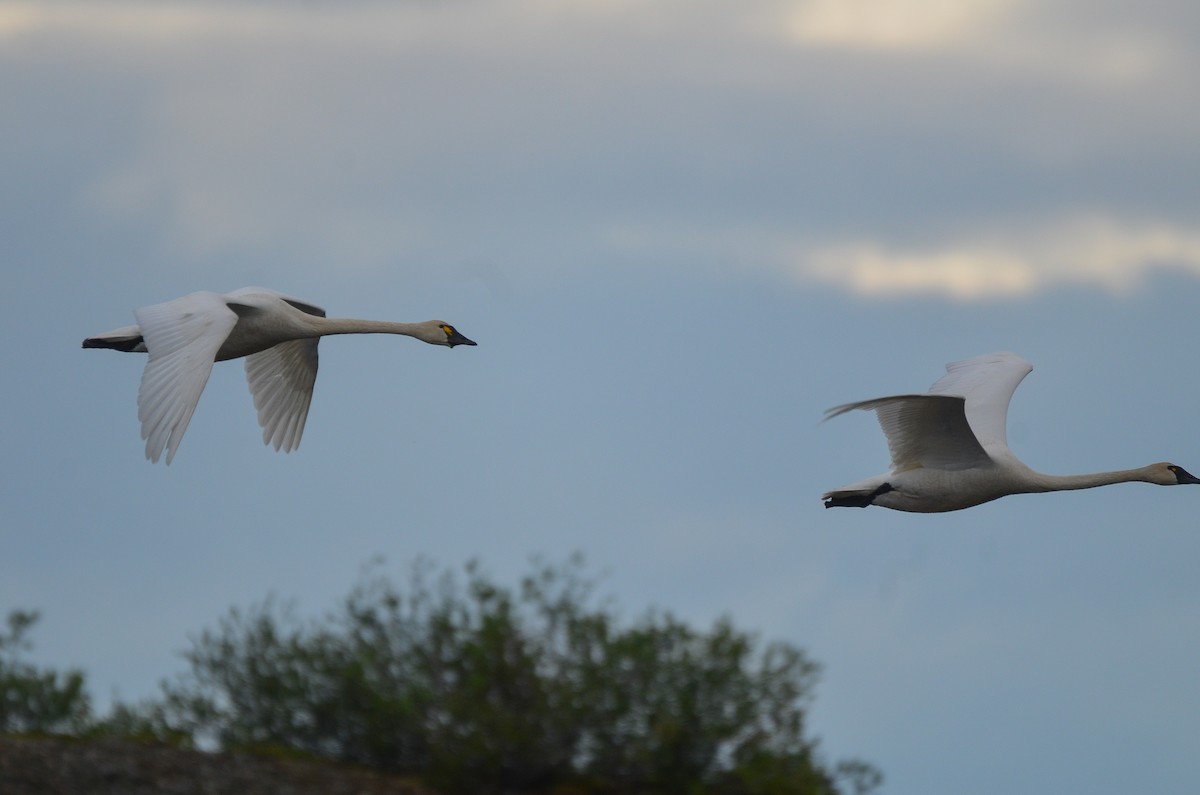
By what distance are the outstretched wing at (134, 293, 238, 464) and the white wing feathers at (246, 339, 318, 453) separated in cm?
393

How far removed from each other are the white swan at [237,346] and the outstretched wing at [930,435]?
5.28 m

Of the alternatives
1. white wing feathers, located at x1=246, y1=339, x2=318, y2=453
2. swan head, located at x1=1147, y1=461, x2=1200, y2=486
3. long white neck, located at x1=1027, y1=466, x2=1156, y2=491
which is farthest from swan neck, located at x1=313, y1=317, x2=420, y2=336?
swan head, located at x1=1147, y1=461, x2=1200, y2=486

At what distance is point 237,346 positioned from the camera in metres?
17.0

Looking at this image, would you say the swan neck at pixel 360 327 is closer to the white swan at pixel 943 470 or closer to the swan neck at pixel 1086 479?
the white swan at pixel 943 470

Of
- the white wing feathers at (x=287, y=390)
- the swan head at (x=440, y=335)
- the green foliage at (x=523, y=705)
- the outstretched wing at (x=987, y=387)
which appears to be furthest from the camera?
the white wing feathers at (x=287, y=390)

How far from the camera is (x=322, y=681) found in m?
10.9

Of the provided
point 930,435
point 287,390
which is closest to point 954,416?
point 930,435

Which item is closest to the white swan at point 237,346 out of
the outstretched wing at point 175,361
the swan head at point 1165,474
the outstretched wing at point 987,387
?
the outstretched wing at point 175,361

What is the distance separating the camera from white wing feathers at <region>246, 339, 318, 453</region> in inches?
766

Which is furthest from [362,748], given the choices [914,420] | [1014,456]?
[1014,456]

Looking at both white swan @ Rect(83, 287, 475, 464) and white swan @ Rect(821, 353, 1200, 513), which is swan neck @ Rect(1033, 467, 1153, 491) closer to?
white swan @ Rect(821, 353, 1200, 513)

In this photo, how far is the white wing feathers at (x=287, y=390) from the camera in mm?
19469

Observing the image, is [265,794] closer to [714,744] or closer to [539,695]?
[539,695]

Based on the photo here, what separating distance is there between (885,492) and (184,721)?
7.54 metres
